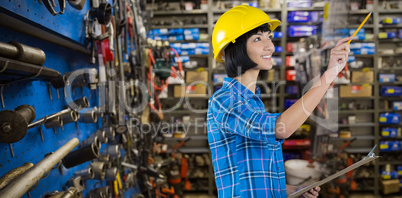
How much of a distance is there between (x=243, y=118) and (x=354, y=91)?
439 cm

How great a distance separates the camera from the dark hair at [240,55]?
107 centimetres

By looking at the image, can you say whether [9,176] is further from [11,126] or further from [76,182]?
[76,182]

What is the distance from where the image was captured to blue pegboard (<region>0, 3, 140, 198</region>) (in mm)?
978

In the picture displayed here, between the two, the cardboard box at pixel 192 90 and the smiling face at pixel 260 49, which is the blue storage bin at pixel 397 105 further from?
the smiling face at pixel 260 49

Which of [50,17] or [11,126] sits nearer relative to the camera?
[11,126]

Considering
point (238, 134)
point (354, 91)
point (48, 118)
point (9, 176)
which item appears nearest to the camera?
point (9, 176)

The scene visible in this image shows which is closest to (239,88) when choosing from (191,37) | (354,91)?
(191,37)

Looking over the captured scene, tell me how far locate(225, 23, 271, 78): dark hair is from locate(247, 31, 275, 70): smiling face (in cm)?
1

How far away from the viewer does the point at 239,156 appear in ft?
3.48

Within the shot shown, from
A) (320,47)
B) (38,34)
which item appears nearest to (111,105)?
(38,34)

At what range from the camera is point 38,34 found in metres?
1.16

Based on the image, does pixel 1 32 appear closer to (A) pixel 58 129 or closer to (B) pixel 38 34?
(B) pixel 38 34

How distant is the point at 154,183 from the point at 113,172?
1.69m

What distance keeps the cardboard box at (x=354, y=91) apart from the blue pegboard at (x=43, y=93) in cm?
422
